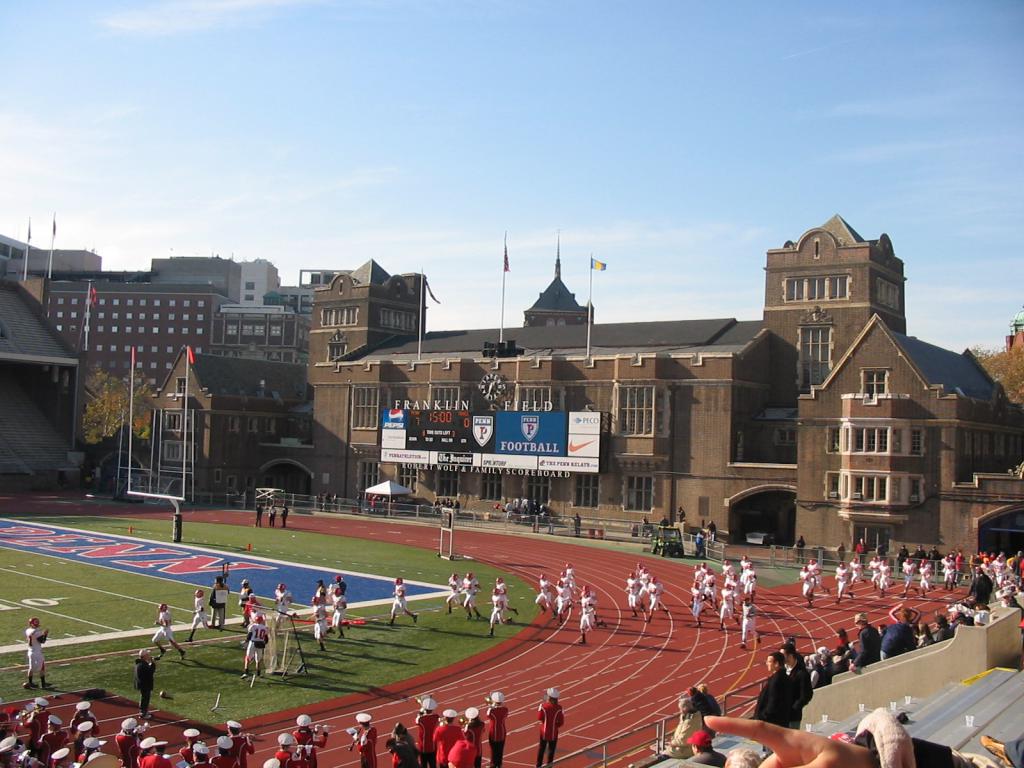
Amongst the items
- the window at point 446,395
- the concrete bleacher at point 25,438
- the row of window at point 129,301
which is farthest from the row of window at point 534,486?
the row of window at point 129,301

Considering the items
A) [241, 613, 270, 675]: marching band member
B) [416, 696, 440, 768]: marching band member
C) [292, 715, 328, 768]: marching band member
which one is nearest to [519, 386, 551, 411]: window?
[241, 613, 270, 675]: marching band member

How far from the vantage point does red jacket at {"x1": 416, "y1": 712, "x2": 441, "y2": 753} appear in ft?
51.0

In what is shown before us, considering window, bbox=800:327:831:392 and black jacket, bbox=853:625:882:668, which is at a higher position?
window, bbox=800:327:831:392

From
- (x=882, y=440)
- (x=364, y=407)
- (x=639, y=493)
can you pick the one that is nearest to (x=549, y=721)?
(x=882, y=440)

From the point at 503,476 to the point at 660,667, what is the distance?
3971cm

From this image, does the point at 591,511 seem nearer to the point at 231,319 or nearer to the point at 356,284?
the point at 356,284

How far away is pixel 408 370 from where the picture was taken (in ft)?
234

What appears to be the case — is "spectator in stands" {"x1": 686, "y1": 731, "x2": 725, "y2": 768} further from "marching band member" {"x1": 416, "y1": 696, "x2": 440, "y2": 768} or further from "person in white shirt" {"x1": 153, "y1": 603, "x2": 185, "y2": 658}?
"person in white shirt" {"x1": 153, "y1": 603, "x2": 185, "y2": 658}

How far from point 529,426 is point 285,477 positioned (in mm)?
26531

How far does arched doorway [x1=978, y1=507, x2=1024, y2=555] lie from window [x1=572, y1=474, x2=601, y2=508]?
71.2ft

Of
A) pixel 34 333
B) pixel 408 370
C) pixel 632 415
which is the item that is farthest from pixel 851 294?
pixel 34 333

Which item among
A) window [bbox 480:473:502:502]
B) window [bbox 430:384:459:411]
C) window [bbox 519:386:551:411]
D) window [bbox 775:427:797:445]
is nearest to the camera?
window [bbox 775:427:797:445]

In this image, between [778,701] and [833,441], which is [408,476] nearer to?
[833,441]

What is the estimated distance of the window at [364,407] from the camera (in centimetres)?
7256
